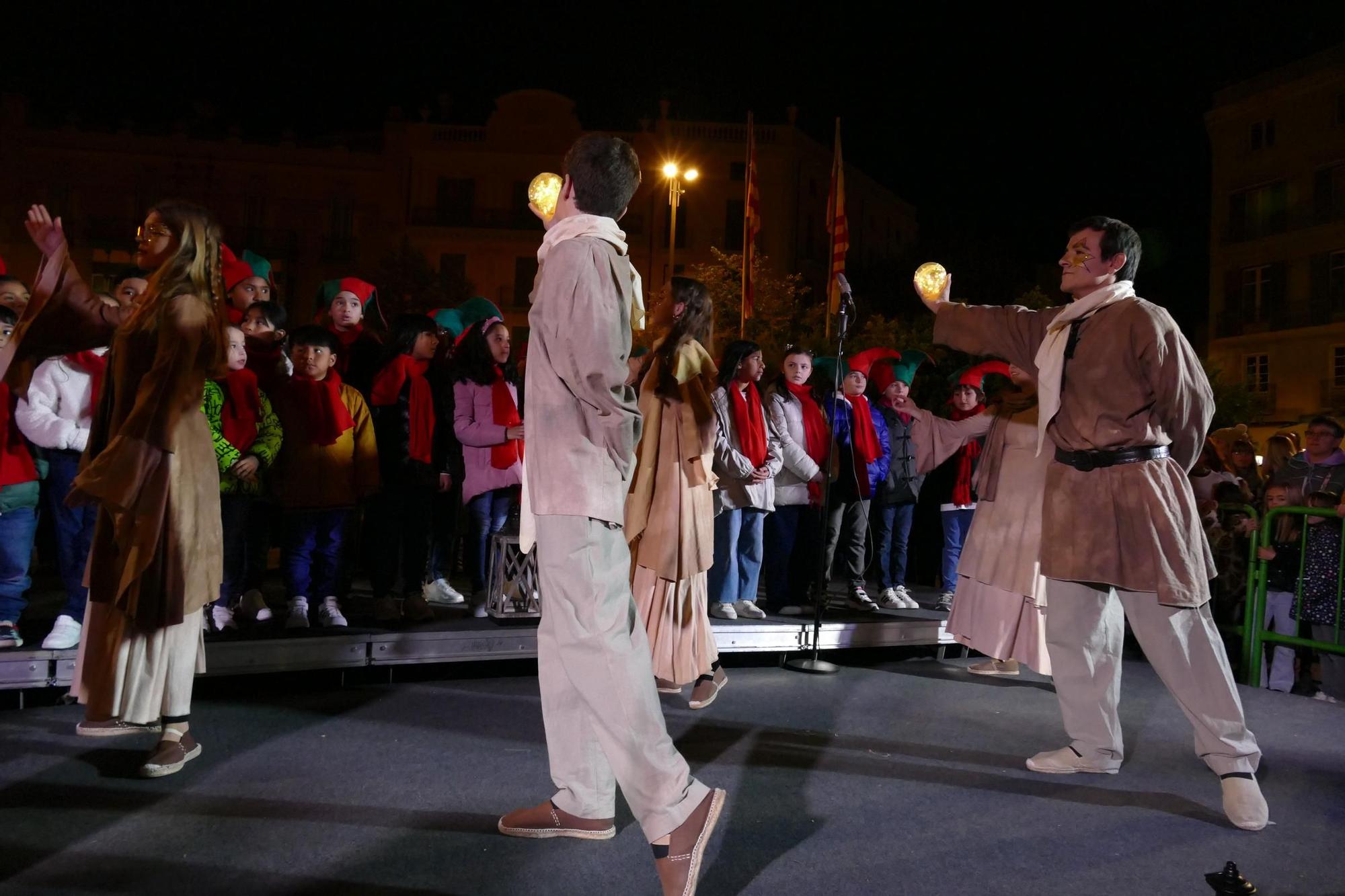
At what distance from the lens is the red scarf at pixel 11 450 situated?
4801 mm

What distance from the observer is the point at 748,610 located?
6762mm

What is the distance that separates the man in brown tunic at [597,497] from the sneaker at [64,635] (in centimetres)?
279

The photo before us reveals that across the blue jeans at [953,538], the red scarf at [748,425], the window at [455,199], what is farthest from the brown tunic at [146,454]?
the window at [455,199]

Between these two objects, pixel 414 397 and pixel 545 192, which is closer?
pixel 545 192

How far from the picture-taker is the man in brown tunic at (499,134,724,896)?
2863 mm

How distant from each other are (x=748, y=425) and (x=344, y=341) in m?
2.70

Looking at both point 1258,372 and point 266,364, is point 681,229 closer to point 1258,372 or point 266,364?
point 1258,372

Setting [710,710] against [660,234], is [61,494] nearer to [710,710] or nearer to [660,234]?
[710,710]

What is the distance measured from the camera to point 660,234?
36188 mm

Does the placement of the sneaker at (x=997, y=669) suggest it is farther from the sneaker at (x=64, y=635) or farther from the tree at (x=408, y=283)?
the tree at (x=408, y=283)

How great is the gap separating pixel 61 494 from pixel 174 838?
2.56 m

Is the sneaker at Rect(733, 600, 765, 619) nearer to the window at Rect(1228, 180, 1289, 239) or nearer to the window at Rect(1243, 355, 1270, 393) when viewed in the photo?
the window at Rect(1243, 355, 1270, 393)

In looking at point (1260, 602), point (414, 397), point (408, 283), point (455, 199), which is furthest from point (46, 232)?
point (455, 199)

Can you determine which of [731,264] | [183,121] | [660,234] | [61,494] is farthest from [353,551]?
[183,121]
